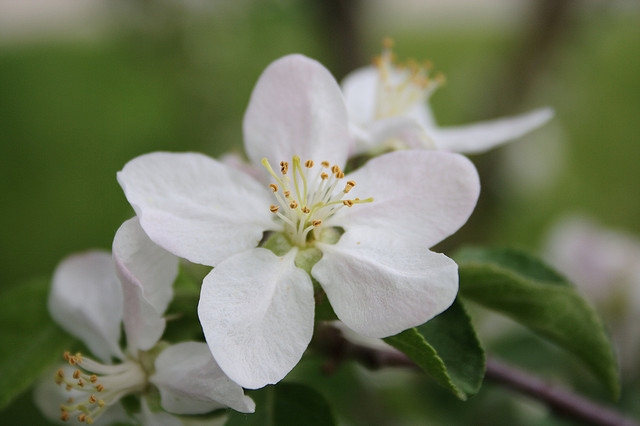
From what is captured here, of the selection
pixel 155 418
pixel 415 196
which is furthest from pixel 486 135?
pixel 155 418

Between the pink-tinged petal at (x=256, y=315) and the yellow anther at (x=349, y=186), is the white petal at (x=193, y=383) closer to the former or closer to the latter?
the pink-tinged petal at (x=256, y=315)

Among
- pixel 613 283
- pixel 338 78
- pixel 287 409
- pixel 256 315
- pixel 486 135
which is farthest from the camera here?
pixel 338 78

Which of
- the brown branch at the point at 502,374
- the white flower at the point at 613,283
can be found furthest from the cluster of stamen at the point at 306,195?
the white flower at the point at 613,283

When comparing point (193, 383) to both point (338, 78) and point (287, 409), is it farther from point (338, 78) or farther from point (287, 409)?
point (338, 78)

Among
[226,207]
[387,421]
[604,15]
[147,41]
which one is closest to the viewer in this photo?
[226,207]

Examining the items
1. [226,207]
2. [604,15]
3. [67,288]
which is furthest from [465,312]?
[604,15]

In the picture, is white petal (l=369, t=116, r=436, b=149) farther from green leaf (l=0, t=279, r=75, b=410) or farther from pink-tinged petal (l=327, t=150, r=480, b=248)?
green leaf (l=0, t=279, r=75, b=410)

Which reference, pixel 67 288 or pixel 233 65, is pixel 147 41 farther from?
pixel 67 288
